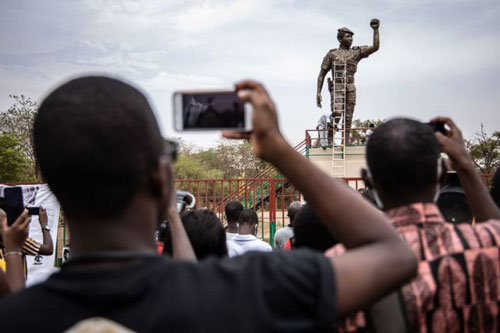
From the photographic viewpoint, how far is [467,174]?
5.26ft

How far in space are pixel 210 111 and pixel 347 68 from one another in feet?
47.2

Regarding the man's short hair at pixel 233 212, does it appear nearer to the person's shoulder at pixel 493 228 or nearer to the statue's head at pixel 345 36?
the person's shoulder at pixel 493 228

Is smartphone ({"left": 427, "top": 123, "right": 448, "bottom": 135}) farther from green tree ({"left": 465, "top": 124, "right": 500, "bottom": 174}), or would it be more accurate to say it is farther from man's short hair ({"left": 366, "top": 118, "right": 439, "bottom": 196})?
green tree ({"left": 465, "top": 124, "right": 500, "bottom": 174})

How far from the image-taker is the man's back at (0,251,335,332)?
848 mm

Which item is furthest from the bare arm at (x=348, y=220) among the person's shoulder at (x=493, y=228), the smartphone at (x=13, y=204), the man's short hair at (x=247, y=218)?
the man's short hair at (x=247, y=218)

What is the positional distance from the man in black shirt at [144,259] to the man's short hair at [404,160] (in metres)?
0.44

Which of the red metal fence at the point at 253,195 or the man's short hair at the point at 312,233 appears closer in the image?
the man's short hair at the point at 312,233

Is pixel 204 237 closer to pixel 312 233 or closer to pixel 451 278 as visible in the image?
pixel 312 233

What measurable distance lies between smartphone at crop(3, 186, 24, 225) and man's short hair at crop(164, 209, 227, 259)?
898 millimetres

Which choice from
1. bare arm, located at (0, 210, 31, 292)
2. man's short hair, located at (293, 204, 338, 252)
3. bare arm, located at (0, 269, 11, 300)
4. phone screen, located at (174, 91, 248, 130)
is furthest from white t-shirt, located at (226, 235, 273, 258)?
phone screen, located at (174, 91, 248, 130)

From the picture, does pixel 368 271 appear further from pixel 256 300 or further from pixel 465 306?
pixel 465 306

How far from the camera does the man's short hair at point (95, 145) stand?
0.90 metres

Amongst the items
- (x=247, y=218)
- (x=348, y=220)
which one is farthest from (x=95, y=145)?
(x=247, y=218)

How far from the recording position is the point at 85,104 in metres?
0.92
